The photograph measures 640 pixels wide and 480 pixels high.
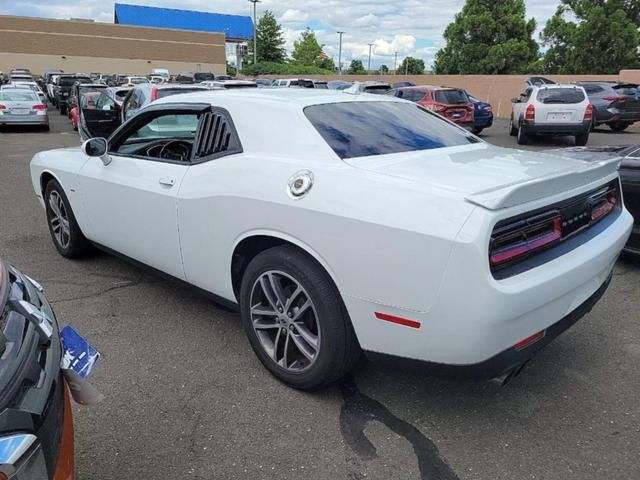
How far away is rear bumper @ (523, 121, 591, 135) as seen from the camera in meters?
14.0

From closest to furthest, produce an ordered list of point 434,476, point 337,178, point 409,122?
point 434,476
point 337,178
point 409,122

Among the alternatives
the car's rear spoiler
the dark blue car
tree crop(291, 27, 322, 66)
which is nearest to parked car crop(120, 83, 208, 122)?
the car's rear spoiler

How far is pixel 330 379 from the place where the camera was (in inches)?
114

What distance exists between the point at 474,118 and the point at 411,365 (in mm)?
15523

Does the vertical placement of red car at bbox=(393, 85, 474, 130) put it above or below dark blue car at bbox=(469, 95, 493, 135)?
above

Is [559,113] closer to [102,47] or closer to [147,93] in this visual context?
[147,93]

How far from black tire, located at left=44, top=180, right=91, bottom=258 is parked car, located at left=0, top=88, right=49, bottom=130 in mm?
14520

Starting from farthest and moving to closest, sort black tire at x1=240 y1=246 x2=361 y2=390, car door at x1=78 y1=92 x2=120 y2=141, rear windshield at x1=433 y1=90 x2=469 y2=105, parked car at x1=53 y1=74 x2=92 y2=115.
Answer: parked car at x1=53 y1=74 x2=92 y2=115, rear windshield at x1=433 y1=90 x2=469 y2=105, car door at x1=78 y1=92 x2=120 y2=141, black tire at x1=240 y1=246 x2=361 y2=390

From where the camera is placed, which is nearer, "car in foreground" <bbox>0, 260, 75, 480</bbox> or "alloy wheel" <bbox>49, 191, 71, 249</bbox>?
"car in foreground" <bbox>0, 260, 75, 480</bbox>

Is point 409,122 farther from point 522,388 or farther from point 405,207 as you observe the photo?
point 522,388

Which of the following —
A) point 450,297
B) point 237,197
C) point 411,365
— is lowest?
point 411,365

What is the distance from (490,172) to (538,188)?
0.30 m

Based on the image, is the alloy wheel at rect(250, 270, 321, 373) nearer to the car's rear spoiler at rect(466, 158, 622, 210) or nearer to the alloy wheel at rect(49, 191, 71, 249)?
the car's rear spoiler at rect(466, 158, 622, 210)

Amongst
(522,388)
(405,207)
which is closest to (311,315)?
(405,207)
